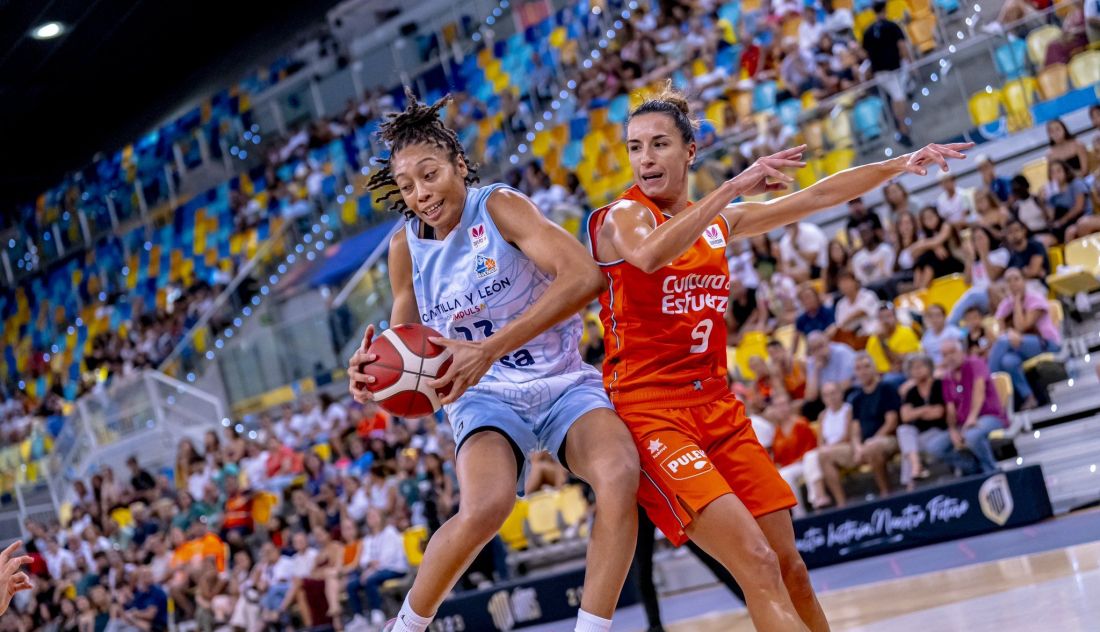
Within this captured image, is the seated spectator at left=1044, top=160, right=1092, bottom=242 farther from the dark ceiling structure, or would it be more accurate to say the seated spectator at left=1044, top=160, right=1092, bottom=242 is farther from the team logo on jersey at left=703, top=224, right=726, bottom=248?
the dark ceiling structure

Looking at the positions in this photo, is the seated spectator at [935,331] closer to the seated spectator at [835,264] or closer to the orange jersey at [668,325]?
the seated spectator at [835,264]

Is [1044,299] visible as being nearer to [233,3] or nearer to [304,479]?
[304,479]

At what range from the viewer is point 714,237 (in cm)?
432

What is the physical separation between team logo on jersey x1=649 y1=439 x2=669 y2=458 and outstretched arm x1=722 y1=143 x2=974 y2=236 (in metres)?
0.95

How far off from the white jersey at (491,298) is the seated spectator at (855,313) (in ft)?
21.7

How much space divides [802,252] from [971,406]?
3414mm

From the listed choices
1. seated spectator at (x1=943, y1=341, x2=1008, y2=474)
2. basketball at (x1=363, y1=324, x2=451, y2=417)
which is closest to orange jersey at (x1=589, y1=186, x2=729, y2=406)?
basketball at (x1=363, y1=324, x2=451, y2=417)

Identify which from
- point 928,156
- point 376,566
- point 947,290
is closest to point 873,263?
point 947,290

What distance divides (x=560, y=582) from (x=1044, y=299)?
165 inches

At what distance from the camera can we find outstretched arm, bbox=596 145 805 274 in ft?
12.5

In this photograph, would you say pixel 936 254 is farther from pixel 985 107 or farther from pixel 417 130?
pixel 417 130

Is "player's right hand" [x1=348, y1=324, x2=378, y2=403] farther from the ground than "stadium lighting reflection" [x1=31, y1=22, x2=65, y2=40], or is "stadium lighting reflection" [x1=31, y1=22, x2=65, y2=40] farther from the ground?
"stadium lighting reflection" [x1=31, y1=22, x2=65, y2=40]

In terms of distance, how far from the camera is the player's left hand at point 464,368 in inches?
154

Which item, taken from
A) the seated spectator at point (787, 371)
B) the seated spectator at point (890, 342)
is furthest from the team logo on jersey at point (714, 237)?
the seated spectator at point (787, 371)
